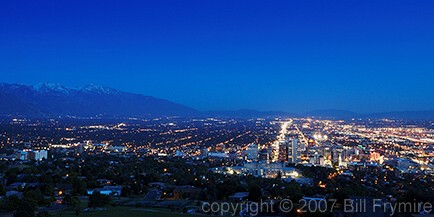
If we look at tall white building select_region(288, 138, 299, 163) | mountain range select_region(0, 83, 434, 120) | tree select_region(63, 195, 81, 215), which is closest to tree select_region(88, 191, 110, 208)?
tree select_region(63, 195, 81, 215)

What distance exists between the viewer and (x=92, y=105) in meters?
154

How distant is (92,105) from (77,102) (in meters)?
4.58

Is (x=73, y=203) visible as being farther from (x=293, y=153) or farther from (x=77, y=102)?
(x=77, y=102)

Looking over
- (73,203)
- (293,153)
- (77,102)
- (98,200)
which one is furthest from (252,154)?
(77,102)

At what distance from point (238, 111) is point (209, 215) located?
6646 inches

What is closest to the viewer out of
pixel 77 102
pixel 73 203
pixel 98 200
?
pixel 73 203

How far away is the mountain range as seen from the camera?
128m

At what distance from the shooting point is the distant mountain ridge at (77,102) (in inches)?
4985

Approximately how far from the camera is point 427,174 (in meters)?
27.0

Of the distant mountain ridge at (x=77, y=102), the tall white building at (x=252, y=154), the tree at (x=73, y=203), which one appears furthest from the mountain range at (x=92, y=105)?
the tree at (x=73, y=203)

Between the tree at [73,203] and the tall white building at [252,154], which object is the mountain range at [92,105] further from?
the tree at [73,203]

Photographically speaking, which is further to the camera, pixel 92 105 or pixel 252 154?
pixel 92 105

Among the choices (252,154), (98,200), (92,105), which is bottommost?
(252,154)

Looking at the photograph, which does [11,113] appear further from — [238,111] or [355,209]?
[355,209]
